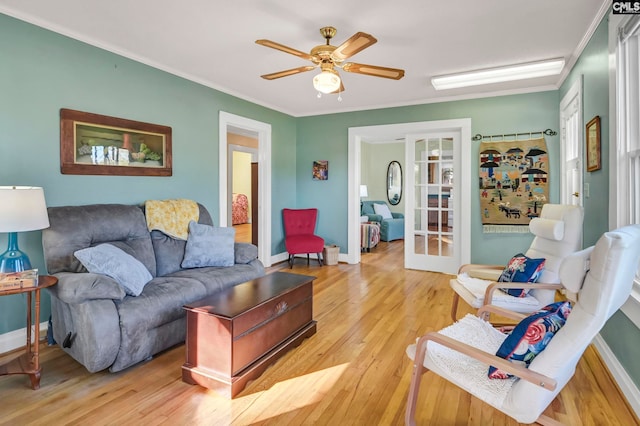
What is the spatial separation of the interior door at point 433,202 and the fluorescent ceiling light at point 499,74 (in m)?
1.03

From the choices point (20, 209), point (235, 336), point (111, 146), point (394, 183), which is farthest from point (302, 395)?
point (394, 183)

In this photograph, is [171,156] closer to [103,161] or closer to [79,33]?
[103,161]

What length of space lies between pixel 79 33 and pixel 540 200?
5.19 metres

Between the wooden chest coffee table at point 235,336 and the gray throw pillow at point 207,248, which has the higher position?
the gray throw pillow at point 207,248

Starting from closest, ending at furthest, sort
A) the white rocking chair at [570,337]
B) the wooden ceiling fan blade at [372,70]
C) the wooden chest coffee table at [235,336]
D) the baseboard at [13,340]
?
the white rocking chair at [570,337]
the wooden chest coffee table at [235,336]
the baseboard at [13,340]
the wooden ceiling fan blade at [372,70]

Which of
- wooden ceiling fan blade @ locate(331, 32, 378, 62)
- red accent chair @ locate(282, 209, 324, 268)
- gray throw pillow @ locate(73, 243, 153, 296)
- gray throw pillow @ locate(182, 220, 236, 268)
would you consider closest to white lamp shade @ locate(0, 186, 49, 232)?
gray throw pillow @ locate(73, 243, 153, 296)

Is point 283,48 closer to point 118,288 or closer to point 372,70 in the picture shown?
point 372,70

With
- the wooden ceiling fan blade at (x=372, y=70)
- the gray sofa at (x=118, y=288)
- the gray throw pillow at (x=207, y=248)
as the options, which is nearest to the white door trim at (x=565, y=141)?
the wooden ceiling fan blade at (x=372, y=70)

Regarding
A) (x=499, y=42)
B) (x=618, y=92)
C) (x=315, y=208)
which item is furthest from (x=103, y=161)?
(x=618, y=92)

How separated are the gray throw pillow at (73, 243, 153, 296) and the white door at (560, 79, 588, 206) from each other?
3801 millimetres

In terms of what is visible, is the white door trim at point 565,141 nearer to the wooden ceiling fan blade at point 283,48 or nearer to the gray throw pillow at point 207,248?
the wooden ceiling fan blade at point 283,48

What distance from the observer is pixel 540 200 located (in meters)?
4.41

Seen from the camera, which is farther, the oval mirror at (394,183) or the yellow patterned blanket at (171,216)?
the oval mirror at (394,183)

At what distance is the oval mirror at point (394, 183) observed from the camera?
31.1ft
